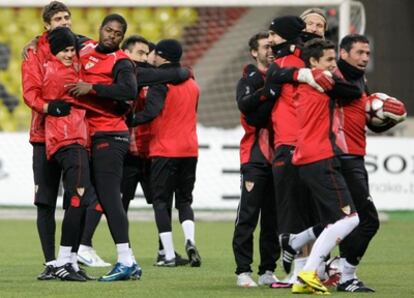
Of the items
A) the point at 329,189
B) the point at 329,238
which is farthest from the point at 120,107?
the point at 329,238

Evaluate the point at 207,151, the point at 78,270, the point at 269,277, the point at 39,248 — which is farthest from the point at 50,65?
the point at 207,151

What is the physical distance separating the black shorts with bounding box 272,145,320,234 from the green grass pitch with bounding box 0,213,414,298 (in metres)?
0.55

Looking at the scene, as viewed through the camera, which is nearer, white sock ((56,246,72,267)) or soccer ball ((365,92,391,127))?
soccer ball ((365,92,391,127))

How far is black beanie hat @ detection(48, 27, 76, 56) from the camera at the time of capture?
11.7 meters

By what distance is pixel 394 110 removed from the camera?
1114 centimetres

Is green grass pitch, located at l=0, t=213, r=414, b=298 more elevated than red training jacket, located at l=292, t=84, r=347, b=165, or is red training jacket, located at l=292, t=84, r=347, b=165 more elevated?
red training jacket, located at l=292, t=84, r=347, b=165

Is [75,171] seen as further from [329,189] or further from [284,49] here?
[329,189]

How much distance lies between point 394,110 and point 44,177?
3.04 meters

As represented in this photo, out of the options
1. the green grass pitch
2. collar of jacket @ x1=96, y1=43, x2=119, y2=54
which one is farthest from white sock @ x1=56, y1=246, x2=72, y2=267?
collar of jacket @ x1=96, y1=43, x2=119, y2=54

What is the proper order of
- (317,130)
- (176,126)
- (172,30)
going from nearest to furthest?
(317,130), (176,126), (172,30)

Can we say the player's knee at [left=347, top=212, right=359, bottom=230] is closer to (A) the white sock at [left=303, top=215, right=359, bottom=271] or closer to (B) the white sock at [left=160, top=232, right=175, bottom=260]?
(A) the white sock at [left=303, top=215, right=359, bottom=271]

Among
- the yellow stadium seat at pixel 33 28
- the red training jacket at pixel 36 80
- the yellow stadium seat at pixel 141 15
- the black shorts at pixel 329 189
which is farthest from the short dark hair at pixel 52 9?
the yellow stadium seat at pixel 33 28

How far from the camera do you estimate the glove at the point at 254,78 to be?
11.6 meters

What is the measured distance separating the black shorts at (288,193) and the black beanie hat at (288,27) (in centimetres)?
90
